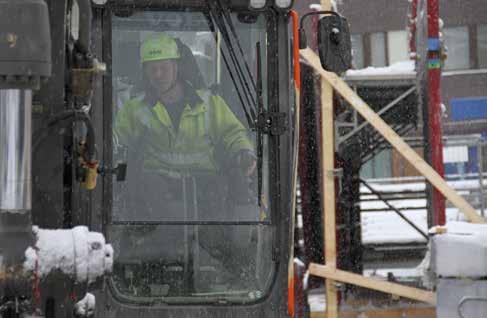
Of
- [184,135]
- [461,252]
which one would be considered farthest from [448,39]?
[184,135]

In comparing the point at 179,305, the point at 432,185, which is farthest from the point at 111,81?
the point at 432,185

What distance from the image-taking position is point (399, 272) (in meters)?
8.50

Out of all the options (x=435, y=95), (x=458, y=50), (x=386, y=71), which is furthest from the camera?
(x=458, y=50)

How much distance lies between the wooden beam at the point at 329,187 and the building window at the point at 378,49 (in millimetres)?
19935

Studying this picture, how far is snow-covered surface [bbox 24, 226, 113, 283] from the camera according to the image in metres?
2.46

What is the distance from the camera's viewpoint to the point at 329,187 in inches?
305

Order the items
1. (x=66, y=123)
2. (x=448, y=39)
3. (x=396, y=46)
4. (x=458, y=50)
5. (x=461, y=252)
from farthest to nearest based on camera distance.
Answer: (x=448, y=39)
(x=458, y=50)
(x=396, y=46)
(x=461, y=252)
(x=66, y=123)

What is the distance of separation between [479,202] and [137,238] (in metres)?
5.97

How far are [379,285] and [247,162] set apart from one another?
342 cm

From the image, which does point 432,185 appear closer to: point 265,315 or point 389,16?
point 265,315

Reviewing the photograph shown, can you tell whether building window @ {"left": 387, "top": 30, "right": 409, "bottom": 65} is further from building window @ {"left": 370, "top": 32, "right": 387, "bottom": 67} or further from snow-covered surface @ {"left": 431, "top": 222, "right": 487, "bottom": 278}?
snow-covered surface @ {"left": 431, "top": 222, "right": 487, "bottom": 278}

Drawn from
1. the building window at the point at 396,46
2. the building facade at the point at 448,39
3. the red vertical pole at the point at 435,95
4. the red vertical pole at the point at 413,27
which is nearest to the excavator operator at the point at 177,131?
the red vertical pole at the point at 435,95

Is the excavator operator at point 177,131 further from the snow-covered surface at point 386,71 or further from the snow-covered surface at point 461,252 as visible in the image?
the snow-covered surface at point 386,71

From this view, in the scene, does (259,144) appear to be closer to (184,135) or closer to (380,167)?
(184,135)
